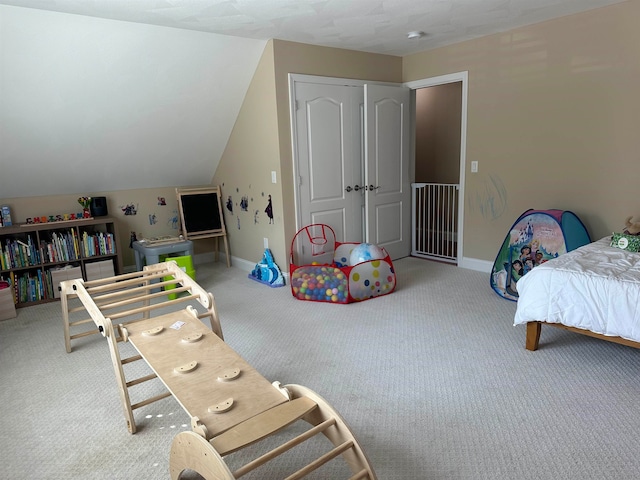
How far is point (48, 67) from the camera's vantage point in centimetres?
329

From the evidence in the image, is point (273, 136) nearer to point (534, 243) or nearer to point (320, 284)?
point (320, 284)

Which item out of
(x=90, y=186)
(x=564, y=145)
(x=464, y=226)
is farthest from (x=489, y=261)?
(x=90, y=186)

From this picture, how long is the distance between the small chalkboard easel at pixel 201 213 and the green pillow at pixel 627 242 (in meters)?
3.89

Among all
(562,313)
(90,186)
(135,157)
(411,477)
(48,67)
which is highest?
(48,67)

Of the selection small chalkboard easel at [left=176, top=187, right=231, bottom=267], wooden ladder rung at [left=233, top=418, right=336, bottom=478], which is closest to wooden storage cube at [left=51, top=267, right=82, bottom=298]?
small chalkboard easel at [left=176, top=187, right=231, bottom=267]

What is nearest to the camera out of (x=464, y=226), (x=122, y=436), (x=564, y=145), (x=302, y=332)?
(x=122, y=436)

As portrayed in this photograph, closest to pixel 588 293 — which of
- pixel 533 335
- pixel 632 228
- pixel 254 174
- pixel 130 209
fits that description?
pixel 533 335

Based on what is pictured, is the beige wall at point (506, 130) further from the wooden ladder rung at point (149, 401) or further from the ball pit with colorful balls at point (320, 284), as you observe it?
the wooden ladder rung at point (149, 401)

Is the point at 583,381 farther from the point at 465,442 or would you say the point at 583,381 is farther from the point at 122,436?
the point at 122,436

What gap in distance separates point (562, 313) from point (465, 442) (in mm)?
1111

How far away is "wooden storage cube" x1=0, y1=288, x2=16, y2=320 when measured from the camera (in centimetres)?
371

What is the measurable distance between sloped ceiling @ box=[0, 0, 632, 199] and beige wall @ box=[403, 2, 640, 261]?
7.6 inches

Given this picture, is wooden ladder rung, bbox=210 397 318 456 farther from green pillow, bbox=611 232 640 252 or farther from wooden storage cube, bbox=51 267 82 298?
wooden storage cube, bbox=51 267 82 298

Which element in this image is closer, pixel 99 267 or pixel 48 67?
pixel 48 67
